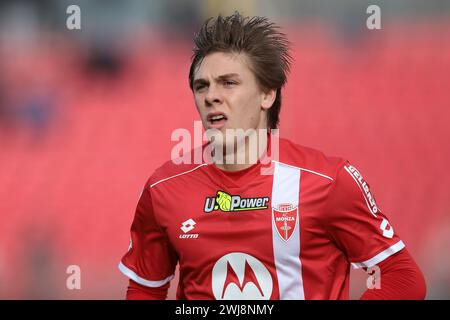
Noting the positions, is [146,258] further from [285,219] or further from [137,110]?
[137,110]

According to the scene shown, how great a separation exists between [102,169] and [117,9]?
1.17 m

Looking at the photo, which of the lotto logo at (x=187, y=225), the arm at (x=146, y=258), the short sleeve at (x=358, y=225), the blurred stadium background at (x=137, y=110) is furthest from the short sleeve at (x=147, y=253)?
the blurred stadium background at (x=137, y=110)

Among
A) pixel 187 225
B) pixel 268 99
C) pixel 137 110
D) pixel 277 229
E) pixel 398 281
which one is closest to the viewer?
pixel 398 281

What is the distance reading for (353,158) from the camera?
4887 mm

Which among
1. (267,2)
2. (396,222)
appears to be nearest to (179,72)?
(267,2)

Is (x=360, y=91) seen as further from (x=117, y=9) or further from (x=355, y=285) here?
(x=117, y=9)

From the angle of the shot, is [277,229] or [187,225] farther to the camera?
[187,225]

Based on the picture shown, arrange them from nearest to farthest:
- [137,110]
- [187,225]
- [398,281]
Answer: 1. [398,281]
2. [187,225]
3. [137,110]

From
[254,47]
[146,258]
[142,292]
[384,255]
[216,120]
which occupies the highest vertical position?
[254,47]

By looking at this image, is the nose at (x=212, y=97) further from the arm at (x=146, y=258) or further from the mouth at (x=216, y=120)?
the arm at (x=146, y=258)

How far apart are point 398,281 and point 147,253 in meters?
1.05

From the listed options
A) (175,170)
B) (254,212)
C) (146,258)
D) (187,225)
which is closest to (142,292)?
(146,258)

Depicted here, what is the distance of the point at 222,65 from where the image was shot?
278cm

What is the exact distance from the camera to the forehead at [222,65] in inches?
109
